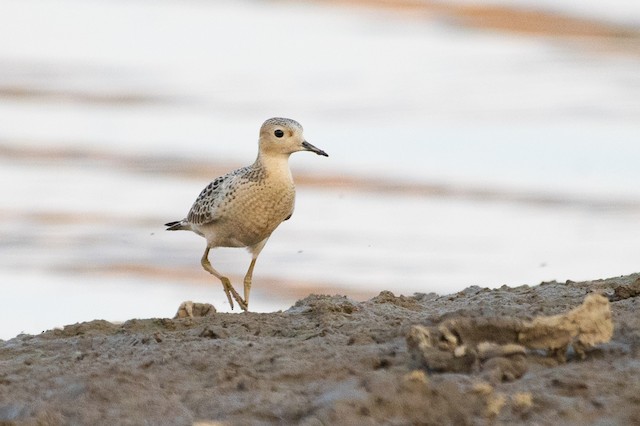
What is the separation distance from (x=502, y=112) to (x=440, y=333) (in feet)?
35.2

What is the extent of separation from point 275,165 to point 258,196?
290mm

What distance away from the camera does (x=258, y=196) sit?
371 inches

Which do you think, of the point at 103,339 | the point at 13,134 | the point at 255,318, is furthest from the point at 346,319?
the point at 13,134

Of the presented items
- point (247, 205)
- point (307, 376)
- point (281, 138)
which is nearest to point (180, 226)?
point (247, 205)

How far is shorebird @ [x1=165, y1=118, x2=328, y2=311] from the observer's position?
9.45 m

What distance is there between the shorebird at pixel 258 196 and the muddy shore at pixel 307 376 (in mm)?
2454

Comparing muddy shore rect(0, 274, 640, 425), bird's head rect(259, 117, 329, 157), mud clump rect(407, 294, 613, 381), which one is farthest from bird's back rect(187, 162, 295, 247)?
mud clump rect(407, 294, 613, 381)

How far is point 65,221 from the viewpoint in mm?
12789

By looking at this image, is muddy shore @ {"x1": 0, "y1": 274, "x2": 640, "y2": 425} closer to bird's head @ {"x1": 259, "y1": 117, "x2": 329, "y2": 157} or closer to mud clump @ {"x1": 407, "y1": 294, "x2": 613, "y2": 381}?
mud clump @ {"x1": 407, "y1": 294, "x2": 613, "y2": 381}

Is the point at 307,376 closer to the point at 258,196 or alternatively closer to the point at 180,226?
the point at 258,196

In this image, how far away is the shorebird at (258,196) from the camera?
9445 mm

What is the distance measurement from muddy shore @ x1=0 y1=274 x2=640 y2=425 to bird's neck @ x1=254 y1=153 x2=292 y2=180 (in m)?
2.59

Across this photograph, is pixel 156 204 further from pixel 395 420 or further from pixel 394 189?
pixel 395 420

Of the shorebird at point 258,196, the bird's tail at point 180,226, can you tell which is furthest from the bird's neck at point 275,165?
the bird's tail at point 180,226
